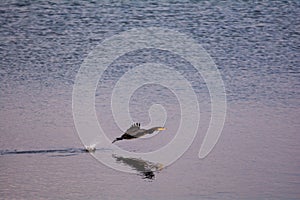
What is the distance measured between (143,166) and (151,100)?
269 centimetres

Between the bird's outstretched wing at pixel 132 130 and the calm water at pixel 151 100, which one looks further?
the bird's outstretched wing at pixel 132 130

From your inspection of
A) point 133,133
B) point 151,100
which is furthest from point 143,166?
point 151,100

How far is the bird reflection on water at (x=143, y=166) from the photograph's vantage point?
33.9 ft

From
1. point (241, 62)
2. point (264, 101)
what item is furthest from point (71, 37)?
point (264, 101)

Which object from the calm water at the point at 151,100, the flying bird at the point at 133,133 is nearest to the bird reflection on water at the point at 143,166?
the calm water at the point at 151,100

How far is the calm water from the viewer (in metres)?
9.94

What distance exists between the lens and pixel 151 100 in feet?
43.5

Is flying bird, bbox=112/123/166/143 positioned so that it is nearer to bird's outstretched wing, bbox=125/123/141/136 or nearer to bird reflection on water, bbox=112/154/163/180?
bird's outstretched wing, bbox=125/123/141/136

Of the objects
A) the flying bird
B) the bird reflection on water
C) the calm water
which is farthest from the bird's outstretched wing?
the bird reflection on water

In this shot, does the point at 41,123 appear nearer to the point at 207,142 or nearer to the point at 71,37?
the point at 207,142

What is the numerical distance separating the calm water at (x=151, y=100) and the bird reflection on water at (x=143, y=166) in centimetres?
4

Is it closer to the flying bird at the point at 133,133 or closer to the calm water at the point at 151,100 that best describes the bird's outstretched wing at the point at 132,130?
the flying bird at the point at 133,133

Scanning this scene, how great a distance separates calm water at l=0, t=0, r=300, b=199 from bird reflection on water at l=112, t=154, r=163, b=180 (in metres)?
0.04

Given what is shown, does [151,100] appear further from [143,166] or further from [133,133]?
[143,166]
